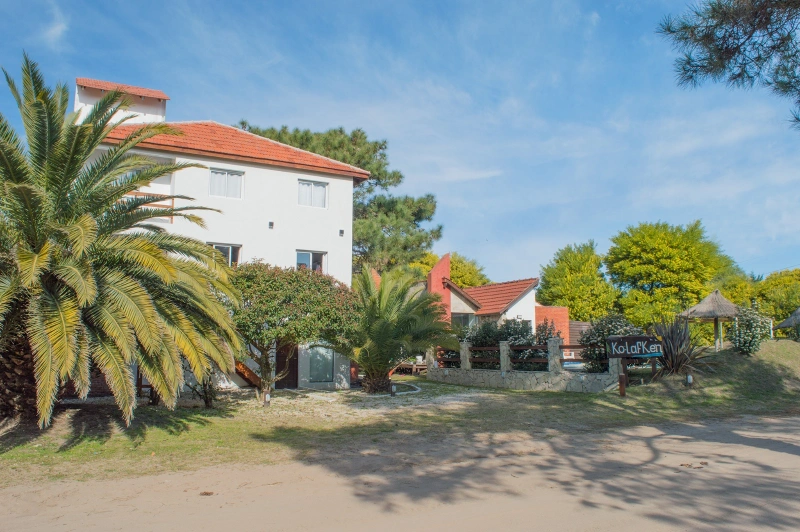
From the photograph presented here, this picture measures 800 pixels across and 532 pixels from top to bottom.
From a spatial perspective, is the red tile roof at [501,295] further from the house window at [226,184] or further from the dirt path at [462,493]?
the dirt path at [462,493]

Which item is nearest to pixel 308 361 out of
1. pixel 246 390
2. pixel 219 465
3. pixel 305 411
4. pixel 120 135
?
pixel 246 390

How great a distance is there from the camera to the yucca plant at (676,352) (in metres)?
17.6

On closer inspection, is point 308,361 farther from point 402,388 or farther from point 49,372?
point 49,372

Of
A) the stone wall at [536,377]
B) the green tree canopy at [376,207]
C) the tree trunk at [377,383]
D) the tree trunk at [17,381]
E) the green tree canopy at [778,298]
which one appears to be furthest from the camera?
the green tree canopy at [778,298]

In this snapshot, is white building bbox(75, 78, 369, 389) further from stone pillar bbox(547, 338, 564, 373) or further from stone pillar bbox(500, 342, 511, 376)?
stone pillar bbox(547, 338, 564, 373)

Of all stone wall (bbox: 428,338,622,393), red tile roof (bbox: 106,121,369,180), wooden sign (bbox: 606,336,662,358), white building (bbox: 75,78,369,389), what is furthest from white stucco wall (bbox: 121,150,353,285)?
wooden sign (bbox: 606,336,662,358)

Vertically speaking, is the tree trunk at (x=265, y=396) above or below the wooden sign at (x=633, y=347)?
below

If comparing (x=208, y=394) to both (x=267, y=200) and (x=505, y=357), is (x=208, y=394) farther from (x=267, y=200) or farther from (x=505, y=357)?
(x=505, y=357)

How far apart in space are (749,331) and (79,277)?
1844 cm

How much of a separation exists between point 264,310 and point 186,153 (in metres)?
7.89

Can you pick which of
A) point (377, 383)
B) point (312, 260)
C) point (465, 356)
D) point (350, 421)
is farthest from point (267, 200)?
point (350, 421)

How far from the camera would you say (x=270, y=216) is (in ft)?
69.3

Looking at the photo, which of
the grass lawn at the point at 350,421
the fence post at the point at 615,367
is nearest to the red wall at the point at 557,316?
the grass lawn at the point at 350,421

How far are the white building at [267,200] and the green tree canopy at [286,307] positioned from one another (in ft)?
15.8
